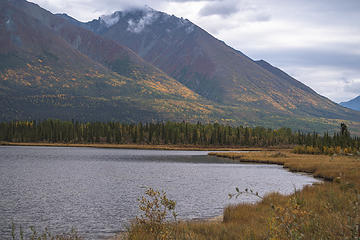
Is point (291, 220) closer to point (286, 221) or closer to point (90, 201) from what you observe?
point (286, 221)

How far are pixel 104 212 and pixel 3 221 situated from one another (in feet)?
24.6

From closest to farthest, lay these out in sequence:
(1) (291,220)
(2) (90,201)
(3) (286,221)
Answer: (1) (291,220) → (3) (286,221) → (2) (90,201)

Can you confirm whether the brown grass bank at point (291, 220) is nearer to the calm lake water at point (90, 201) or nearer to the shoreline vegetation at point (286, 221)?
the shoreline vegetation at point (286, 221)

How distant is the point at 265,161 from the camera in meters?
103

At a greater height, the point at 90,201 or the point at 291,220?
the point at 291,220

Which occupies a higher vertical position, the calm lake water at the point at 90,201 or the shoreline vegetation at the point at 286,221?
the shoreline vegetation at the point at 286,221

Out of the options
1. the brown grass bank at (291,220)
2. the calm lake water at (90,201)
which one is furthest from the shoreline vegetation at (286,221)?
the calm lake water at (90,201)

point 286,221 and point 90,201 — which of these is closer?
point 286,221

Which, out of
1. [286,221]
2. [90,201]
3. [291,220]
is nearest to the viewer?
[291,220]

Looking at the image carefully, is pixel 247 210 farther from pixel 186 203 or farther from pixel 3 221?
pixel 3 221

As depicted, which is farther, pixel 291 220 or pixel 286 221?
pixel 286 221

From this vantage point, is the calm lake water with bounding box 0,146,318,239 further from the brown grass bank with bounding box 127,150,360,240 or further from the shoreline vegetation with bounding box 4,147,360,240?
the brown grass bank with bounding box 127,150,360,240

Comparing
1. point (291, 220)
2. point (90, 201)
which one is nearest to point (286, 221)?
point (291, 220)

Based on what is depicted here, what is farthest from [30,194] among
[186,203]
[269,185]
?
[269,185]
